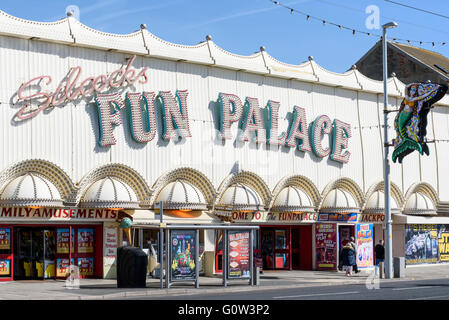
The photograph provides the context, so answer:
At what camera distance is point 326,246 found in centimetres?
3881

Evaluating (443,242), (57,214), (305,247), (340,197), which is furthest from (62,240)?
(443,242)

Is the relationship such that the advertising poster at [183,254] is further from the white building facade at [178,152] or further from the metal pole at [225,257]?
the white building facade at [178,152]

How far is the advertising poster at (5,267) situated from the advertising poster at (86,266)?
2885 millimetres

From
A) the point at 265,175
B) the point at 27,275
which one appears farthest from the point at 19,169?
the point at 265,175

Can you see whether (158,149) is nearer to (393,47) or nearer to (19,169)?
(19,169)

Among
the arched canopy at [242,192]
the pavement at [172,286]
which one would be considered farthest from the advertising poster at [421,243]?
the arched canopy at [242,192]

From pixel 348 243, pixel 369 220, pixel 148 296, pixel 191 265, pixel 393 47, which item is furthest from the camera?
pixel 393 47

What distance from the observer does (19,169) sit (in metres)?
29.6

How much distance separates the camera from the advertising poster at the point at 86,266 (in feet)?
105

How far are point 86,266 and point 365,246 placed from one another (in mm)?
14596

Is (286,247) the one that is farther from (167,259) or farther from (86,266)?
(167,259)

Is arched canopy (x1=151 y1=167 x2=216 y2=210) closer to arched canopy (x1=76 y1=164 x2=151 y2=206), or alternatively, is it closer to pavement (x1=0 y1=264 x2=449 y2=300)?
arched canopy (x1=76 y1=164 x2=151 y2=206)

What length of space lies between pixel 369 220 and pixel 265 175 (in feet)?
25.9

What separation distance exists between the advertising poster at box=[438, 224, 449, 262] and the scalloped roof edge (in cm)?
881
